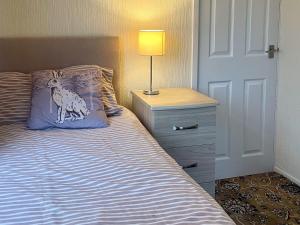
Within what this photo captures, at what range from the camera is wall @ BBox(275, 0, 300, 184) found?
3.29 metres

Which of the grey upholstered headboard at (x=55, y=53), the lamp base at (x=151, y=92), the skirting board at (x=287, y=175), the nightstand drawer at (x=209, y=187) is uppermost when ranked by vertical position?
the grey upholstered headboard at (x=55, y=53)

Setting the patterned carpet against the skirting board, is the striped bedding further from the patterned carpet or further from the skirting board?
the skirting board

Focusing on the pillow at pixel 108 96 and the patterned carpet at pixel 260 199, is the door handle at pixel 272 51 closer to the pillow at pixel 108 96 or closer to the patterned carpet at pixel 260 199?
the patterned carpet at pixel 260 199

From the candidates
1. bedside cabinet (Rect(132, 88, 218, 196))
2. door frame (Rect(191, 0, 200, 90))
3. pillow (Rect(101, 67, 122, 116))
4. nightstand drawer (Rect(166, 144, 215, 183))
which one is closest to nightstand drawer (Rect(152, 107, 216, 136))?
bedside cabinet (Rect(132, 88, 218, 196))

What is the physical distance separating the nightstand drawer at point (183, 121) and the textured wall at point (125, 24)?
1.73ft

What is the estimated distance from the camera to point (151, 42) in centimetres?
288

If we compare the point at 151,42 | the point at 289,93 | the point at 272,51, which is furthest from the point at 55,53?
the point at 289,93

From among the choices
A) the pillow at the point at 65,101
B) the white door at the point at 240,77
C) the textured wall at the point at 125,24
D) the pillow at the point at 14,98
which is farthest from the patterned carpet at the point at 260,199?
the pillow at the point at 14,98

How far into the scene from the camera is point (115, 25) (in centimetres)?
306

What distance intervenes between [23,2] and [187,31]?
45.9 inches

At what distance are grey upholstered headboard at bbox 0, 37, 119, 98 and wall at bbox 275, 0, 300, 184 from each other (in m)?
1.32

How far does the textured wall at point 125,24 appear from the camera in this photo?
9.44 ft

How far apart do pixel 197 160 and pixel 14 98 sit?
1.22m

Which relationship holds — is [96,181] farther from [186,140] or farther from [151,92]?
[151,92]
